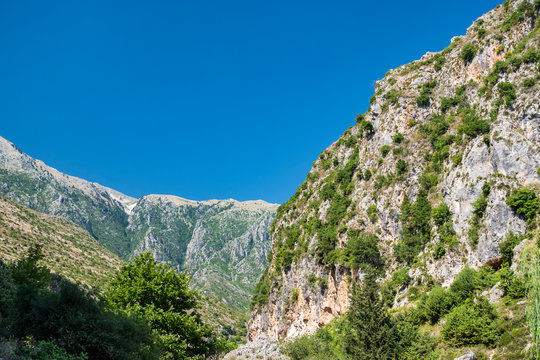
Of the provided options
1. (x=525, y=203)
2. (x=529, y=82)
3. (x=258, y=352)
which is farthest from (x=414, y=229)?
(x=258, y=352)

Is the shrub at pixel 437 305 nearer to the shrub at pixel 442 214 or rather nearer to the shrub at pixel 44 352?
the shrub at pixel 442 214

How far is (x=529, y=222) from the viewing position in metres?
27.6

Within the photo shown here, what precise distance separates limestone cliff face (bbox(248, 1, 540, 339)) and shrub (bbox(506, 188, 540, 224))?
0.75 meters

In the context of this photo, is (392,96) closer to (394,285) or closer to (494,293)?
(394,285)

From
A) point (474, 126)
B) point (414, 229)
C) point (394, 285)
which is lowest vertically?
point (394, 285)

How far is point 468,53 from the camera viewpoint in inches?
1815

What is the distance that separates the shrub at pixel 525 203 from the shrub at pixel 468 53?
25.9 metres

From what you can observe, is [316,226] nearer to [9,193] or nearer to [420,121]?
[420,121]

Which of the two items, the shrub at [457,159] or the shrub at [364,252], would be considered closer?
the shrub at [457,159]

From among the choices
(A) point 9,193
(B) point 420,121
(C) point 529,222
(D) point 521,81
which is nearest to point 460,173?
(C) point 529,222

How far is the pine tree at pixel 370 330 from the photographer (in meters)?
23.7

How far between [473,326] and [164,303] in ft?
69.9

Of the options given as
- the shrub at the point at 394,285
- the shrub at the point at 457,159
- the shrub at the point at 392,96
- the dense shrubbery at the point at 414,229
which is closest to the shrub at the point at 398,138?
the shrub at the point at 392,96

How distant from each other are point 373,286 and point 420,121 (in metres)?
32.7
